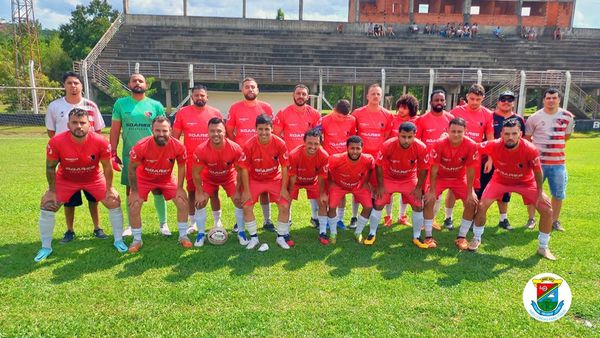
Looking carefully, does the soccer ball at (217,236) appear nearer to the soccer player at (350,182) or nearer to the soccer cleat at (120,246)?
the soccer cleat at (120,246)

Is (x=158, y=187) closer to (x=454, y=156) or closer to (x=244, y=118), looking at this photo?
(x=244, y=118)

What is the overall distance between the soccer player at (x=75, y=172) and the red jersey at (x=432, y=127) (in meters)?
4.36

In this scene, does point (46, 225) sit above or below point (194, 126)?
below

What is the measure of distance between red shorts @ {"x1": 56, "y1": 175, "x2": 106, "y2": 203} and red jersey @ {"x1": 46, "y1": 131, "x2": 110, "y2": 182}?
5 centimetres

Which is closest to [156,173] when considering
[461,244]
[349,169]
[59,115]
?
[59,115]

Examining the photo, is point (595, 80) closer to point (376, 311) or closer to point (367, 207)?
point (367, 207)

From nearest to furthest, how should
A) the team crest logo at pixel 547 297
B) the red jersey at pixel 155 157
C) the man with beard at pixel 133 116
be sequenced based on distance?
the team crest logo at pixel 547 297 → the red jersey at pixel 155 157 → the man with beard at pixel 133 116

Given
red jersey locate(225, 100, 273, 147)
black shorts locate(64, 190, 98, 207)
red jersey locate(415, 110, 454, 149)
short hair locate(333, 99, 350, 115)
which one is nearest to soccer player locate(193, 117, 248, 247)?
red jersey locate(225, 100, 273, 147)

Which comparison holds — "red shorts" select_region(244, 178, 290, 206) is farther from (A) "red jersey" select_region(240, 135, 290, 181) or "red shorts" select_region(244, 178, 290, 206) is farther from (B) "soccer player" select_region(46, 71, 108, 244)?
(B) "soccer player" select_region(46, 71, 108, 244)

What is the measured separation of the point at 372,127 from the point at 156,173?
3.16 m

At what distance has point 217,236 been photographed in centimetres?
546

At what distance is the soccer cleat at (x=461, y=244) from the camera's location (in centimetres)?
539

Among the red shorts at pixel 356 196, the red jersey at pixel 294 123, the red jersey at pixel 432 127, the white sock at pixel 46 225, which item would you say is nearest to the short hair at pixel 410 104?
the red jersey at pixel 432 127

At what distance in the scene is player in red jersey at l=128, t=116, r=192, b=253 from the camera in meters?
5.17
